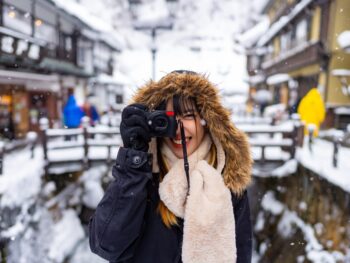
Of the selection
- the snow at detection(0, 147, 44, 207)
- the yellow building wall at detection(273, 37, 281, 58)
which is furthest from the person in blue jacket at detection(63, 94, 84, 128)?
the yellow building wall at detection(273, 37, 281, 58)

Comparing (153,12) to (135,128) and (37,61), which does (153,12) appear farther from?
(135,128)

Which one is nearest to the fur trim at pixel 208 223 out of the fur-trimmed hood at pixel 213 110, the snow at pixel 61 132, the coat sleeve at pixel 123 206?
the fur-trimmed hood at pixel 213 110

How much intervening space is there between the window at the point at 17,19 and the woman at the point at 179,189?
11.7m

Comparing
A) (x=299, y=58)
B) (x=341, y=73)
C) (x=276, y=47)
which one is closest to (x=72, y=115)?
(x=341, y=73)

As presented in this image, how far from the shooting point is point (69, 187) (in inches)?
315

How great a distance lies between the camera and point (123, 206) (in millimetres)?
1199

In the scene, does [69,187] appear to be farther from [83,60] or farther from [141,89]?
[83,60]

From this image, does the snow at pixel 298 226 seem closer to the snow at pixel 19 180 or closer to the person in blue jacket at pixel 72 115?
the snow at pixel 19 180

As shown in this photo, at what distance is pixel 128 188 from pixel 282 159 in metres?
7.19

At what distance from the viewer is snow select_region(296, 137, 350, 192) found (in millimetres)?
5668

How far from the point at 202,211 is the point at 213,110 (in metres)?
0.53

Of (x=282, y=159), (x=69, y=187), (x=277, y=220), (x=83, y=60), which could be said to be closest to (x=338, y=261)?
(x=277, y=220)

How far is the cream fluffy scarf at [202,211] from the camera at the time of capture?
4.42ft

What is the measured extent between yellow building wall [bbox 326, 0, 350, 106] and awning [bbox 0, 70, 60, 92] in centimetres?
1261
